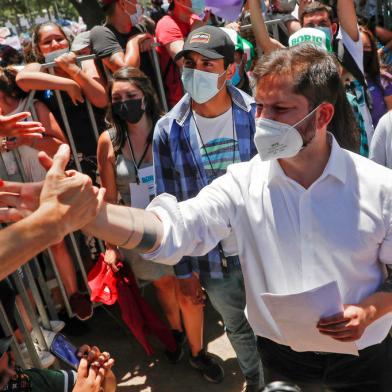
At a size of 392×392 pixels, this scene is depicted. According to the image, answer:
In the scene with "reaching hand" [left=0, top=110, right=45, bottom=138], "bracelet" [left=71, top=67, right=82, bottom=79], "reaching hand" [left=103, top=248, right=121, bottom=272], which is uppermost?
"reaching hand" [left=0, top=110, right=45, bottom=138]

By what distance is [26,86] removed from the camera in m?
3.51

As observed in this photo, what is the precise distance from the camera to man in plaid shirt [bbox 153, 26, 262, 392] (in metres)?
2.94

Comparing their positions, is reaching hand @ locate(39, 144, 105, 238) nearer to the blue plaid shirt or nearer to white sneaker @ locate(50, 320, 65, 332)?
the blue plaid shirt

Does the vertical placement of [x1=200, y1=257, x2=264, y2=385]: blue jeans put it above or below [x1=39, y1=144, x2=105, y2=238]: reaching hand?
below

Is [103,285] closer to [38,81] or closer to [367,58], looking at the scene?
[38,81]

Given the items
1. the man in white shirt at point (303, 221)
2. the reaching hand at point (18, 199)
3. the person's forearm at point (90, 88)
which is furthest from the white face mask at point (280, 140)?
the person's forearm at point (90, 88)

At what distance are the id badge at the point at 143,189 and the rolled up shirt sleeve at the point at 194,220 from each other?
1382mm

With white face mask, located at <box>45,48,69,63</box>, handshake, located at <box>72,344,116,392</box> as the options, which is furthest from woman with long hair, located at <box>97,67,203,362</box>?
handshake, located at <box>72,344,116,392</box>

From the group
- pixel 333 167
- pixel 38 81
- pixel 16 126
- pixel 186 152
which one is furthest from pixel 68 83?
pixel 333 167

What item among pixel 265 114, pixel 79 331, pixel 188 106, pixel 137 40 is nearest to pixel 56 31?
pixel 137 40

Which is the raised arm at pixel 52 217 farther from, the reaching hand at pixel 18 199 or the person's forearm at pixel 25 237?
the reaching hand at pixel 18 199

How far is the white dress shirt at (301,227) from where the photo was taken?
1890 mm

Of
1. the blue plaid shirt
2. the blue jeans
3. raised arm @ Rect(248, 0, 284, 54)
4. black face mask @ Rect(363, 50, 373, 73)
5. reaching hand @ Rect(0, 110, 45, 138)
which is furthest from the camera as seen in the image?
black face mask @ Rect(363, 50, 373, 73)

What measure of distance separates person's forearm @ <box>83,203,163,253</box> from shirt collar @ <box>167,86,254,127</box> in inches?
47.2
